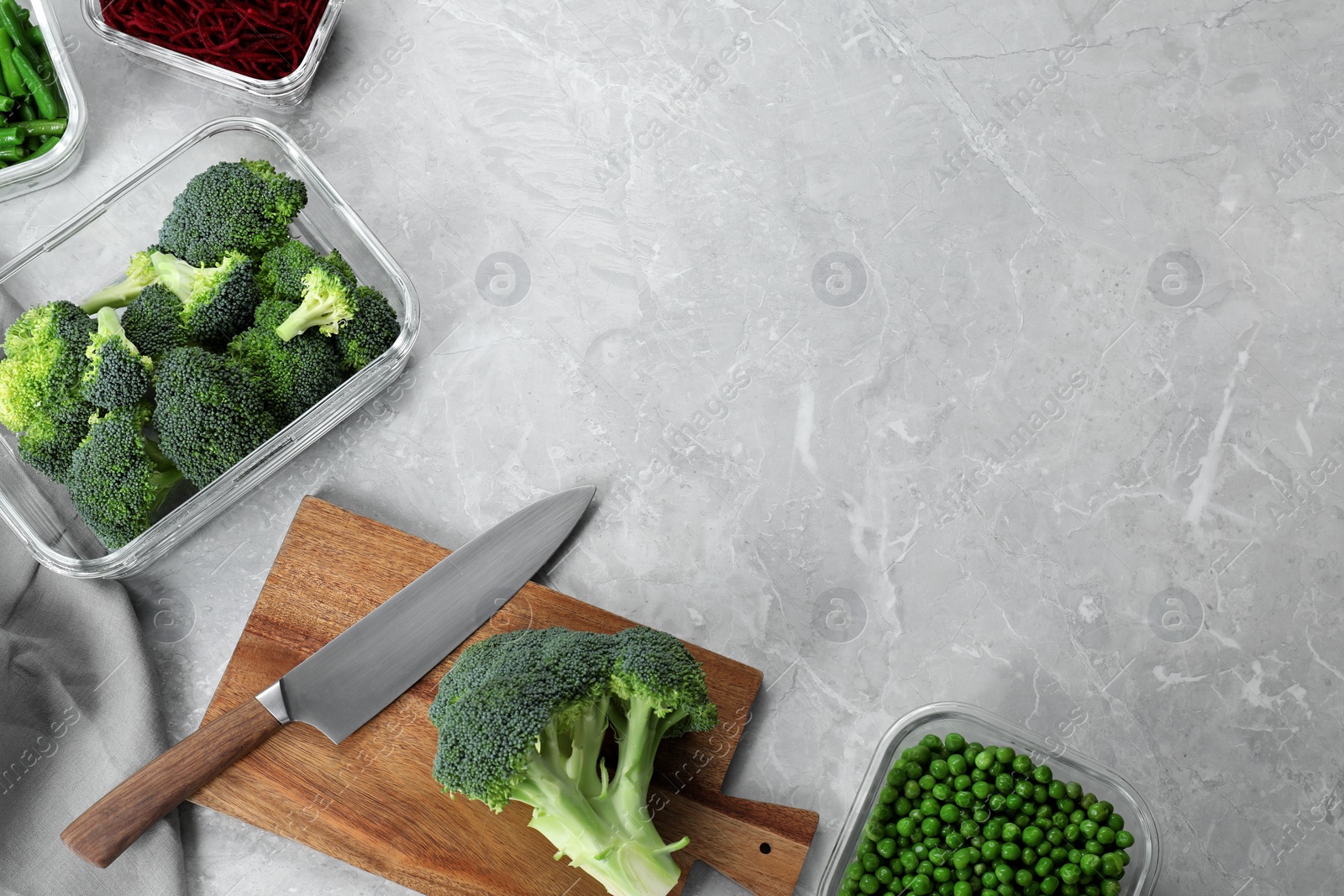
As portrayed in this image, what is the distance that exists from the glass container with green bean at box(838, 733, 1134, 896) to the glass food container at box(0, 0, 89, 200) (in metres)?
2.19

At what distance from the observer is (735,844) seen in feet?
6.04

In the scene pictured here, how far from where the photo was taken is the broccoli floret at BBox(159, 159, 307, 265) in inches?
71.9

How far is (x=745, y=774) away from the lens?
1966 mm

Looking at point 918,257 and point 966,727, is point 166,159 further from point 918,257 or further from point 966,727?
point 966,727

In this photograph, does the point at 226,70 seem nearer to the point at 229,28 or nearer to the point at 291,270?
the point at 229,28

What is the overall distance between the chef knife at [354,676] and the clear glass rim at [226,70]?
3.58 feet

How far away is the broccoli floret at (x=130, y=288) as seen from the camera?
74.4 inches

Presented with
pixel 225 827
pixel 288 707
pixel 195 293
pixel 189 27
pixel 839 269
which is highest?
pixel 839 269

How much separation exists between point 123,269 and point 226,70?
491 mm

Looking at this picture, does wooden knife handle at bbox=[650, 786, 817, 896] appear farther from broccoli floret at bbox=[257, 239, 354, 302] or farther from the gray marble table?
broccoli floret at bbox=[257, 239, 354, 302]

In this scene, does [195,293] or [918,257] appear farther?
[918,257]

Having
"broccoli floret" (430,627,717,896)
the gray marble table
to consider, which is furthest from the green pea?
"broccoli floret" (430,627,717,896)

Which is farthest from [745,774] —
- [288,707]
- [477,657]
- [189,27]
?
[189,27]

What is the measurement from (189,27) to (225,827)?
173 cm
